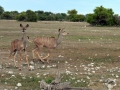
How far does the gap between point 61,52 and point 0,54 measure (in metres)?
3.74

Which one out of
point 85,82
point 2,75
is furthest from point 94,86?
point 2,75

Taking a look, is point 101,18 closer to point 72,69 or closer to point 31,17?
point 31,17

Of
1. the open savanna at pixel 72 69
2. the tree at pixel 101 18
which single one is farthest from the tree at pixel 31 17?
the open savanna at pixel 72 69

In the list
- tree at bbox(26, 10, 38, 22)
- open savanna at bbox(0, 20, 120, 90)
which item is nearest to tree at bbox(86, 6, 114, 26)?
tree at bbox(26, 10, 38, 22)

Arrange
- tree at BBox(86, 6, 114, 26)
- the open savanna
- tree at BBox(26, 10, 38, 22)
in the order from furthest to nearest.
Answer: tree at BBox(26, 10, 38, 22) → tree at BBox(86, 6, 114, 26) → the open savanna

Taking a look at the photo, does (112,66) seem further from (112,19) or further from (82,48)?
(112,19)

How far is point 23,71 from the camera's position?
43.9 feet

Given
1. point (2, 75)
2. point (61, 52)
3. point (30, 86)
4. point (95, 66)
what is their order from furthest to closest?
point (61, 52), point (95, 66), point (2, 75), point (30, 86)

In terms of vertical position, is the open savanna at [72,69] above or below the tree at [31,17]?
above

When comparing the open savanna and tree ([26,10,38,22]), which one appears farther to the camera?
tree ([26,10,38,22])

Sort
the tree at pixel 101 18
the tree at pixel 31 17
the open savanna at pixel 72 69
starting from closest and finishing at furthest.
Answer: the open savanna at pixel 72 69, the tree at pixel 101 18, the tree at pixel 31 17

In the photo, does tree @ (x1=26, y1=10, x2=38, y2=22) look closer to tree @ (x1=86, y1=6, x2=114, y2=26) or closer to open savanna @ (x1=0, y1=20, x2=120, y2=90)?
tree @ (x1=86, y1=6, x2=114, y2=26)

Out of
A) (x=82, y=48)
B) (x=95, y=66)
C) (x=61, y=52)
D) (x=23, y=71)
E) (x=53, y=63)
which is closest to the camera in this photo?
(x=23, y=71)

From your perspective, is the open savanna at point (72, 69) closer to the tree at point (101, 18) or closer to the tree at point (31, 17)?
the tree at point (101, 18)
